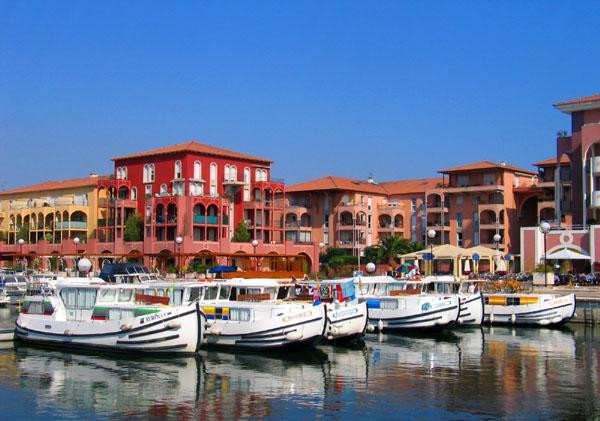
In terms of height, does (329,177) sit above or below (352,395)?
above

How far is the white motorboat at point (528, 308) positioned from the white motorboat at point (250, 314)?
54.4 feet

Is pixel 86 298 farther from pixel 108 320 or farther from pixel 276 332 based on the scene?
pixel 276 332

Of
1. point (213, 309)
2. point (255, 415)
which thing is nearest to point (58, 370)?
point (213, 309)

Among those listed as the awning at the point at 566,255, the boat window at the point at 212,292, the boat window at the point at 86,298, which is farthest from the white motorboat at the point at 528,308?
the boat window at the point at 86,298

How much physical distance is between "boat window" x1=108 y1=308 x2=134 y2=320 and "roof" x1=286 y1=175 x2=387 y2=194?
207 ft

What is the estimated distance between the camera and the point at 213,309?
37.2 m

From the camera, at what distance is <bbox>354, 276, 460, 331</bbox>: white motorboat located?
44.2m

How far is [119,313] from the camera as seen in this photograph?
119 feet

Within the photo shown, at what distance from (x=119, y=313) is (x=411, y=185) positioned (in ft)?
245

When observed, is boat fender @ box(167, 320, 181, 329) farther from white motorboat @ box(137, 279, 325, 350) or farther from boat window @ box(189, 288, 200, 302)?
boat window @ box(189, 288, 200, 302)

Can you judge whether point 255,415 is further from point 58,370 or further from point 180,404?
point 58,370

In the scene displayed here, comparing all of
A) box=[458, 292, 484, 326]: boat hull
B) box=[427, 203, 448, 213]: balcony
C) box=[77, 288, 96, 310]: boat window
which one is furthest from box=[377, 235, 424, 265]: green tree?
box=[77, 288, 96, 310]: boat window

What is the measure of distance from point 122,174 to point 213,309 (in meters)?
57.4

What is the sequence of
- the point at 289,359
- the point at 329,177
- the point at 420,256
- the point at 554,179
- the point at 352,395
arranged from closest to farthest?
the point at 352,395, the point at 289,359, the point at 420,256, the point at 554,179, the point at 329,177
